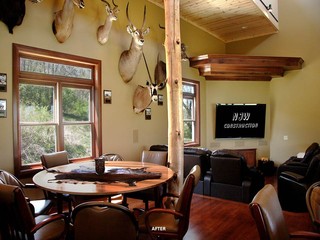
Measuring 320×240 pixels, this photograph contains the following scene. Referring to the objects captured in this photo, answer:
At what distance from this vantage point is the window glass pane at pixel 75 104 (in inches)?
176

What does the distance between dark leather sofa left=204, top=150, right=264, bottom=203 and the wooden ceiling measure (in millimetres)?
3499

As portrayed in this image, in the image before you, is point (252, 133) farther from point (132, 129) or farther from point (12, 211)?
point (12, 211)

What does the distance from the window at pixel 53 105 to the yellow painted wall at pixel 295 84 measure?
5446 millimetres

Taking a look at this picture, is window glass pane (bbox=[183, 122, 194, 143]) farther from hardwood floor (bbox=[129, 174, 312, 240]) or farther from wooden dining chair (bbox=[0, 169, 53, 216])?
wooden dining chair (bbox=[0, 169, 53, 216])

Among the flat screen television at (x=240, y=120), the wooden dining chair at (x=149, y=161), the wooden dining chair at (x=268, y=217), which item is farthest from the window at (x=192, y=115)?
the wooden dining chair at (x=268, y=217)

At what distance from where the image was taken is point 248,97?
7.92 metres

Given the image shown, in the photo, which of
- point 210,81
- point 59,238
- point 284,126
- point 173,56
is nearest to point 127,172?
point 59,238

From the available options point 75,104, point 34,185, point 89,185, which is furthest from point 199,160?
point 34,185

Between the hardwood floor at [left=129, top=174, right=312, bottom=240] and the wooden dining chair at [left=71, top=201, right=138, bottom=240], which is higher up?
the wooden dining chair at [left=71, top=201, right=138, bottom=240]

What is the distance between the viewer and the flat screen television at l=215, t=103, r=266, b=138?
7.76 m

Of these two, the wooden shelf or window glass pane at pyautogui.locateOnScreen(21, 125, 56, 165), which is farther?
the wooden shelf

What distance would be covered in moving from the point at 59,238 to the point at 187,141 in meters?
5.40

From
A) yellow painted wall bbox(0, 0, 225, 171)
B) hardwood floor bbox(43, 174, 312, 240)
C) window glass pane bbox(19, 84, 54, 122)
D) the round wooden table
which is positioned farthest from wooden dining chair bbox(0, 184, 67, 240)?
window glass pane bbox(19, 84, 54, 122)

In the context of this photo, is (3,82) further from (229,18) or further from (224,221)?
(229,18)
